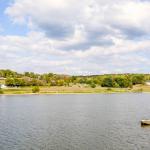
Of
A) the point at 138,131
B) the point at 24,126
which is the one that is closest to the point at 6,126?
the point at 24,126

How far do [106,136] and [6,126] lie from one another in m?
28.7

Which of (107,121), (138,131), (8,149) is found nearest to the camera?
(8,149)

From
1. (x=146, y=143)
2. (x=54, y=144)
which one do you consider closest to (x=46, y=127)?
(x=54, y=144)

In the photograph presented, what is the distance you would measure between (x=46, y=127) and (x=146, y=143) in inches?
1150

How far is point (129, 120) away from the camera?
9719cm

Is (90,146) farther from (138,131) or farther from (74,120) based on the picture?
(74,120)

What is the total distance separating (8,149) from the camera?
2347 inches

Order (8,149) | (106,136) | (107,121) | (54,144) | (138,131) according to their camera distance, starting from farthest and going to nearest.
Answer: (107,121) → (138,131) → (106,136) → (54,144) → (8,149)

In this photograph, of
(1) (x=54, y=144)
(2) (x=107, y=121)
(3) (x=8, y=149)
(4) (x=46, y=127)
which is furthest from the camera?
(2) (x=107, y=121)

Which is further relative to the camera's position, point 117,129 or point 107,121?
point 107,121

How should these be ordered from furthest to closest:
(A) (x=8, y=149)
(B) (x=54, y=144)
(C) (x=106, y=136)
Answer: (C) (x=106, y=136) < (B) (x=54, y=144) < (A) (x=8, y=149)

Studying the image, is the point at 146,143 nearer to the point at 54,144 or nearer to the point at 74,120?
the point at 54,144

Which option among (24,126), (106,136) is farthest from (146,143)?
(24,126)

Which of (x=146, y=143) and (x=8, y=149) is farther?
(x=146, y=143)
